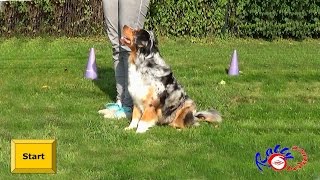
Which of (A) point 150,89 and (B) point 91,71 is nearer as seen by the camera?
(A) point 150,89

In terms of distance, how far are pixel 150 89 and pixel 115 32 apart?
998mm

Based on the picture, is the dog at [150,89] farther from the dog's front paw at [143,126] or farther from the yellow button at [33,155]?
the yellow button at [33,155]

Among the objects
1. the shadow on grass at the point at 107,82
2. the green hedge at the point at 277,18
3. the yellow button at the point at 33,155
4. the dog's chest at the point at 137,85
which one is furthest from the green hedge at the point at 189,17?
the yellow button at the point at 33,155

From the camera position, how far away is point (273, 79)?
999 centimetres

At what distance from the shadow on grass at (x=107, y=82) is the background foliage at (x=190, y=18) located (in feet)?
13.4

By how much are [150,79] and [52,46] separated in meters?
6.76

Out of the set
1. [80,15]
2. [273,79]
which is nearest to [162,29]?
[80,15]

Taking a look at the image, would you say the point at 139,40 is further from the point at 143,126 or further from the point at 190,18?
the point at 190,18

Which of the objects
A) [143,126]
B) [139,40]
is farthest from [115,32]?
[143,126]

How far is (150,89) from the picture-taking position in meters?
6.98

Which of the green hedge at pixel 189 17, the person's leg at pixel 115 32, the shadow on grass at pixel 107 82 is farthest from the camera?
the green hedge at pixel 189 17

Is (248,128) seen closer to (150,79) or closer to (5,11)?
(150,79)

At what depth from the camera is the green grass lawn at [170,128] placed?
5797mm

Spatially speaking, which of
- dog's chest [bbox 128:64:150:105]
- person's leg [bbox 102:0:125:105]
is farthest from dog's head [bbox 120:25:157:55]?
person's leg [bbox 102:0:125:105]
